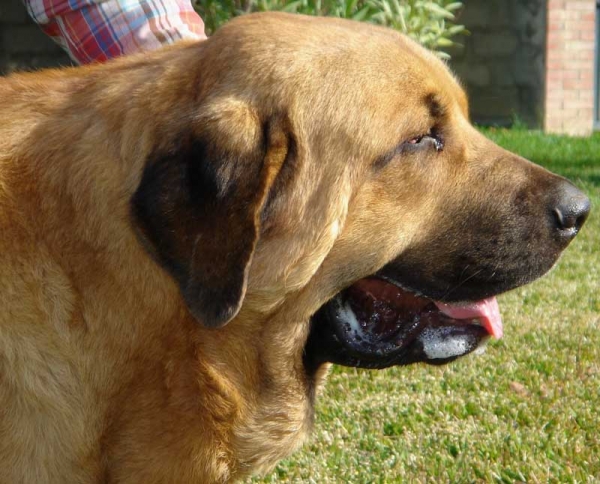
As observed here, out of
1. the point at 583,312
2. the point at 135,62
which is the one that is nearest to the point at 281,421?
the point at 135,62

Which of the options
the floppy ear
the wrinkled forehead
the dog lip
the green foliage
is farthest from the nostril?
the green foliage

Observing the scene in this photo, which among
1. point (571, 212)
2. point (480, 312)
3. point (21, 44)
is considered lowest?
point (21, 44)

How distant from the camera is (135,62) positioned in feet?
8.34

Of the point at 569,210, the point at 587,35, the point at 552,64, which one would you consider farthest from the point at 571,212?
the point at 587,35

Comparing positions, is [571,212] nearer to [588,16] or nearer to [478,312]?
[478,312]

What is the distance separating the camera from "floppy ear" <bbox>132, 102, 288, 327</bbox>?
2.20 m

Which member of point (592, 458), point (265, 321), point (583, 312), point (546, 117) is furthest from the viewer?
point (546, 117)

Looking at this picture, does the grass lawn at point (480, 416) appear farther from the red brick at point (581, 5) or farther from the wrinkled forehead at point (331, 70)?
the red brick at point (581, 5)

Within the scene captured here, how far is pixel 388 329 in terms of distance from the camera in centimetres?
274

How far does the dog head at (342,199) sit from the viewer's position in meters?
2.22

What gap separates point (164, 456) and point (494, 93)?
11009 millimetres

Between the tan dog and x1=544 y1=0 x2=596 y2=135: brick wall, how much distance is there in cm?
995

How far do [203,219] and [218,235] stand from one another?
5cm

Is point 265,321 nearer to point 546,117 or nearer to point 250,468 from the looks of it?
point 250,468
